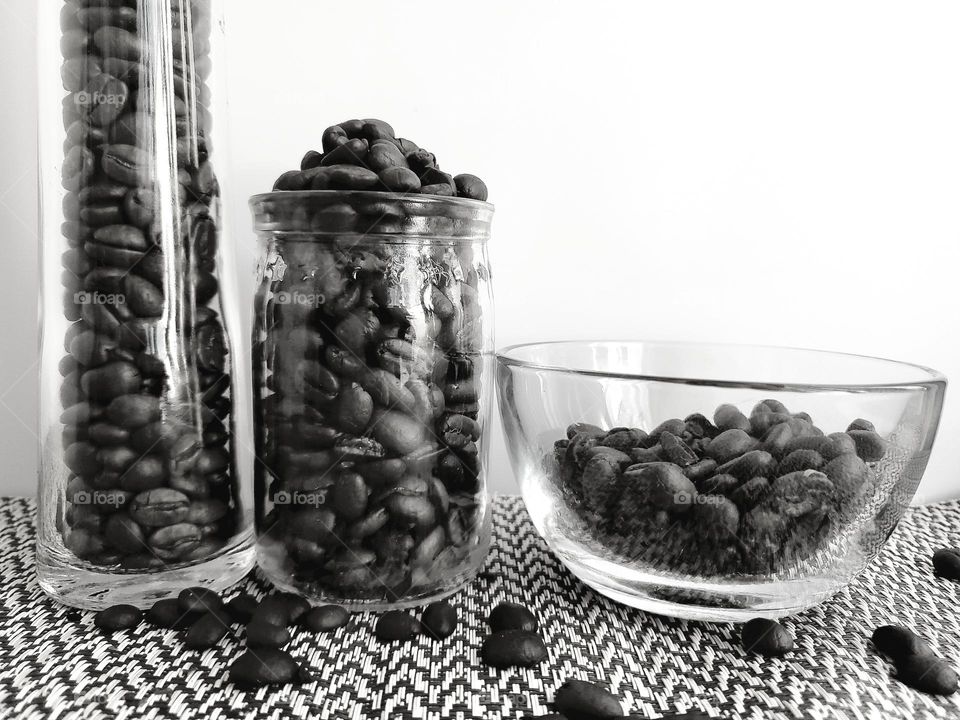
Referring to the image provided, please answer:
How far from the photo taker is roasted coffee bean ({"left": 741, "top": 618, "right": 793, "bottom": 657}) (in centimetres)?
48

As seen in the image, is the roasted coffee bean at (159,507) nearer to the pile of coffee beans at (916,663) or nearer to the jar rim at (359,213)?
the jar rim at (359,213)

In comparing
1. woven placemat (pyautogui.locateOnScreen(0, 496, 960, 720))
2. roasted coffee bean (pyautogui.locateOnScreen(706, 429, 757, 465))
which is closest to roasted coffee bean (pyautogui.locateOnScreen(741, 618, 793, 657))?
woven placemat (pyautogui.locateOnScreen(0, 496, 960, 720))

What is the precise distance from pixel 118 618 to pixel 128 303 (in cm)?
22

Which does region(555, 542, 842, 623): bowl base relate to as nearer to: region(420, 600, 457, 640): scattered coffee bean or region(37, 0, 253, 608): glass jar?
region(420, 600, 457, 640): scattered coffee bean

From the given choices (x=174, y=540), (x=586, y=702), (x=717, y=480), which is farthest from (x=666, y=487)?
(x=174, y=540)

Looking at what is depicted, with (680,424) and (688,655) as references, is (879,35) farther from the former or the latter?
(688,655)

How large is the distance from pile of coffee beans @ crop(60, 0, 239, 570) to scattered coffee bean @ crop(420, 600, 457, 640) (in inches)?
7.5

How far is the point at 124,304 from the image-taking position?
0.53 metres

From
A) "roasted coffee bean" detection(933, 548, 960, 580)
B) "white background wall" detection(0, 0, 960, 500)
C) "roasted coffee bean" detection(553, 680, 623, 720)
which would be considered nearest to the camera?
"roasted coffee bean" detection(553, 680, 623, 720)

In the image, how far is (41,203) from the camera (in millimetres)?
548

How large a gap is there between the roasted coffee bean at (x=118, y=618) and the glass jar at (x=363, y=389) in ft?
0.34

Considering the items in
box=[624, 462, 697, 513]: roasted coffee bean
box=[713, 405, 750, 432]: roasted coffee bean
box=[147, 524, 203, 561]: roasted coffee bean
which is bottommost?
Answer: box=[147, 524, 203, 561]: roasted coffee bean

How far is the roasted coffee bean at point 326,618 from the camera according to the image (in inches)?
19.6

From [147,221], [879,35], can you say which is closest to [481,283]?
[147,221]
